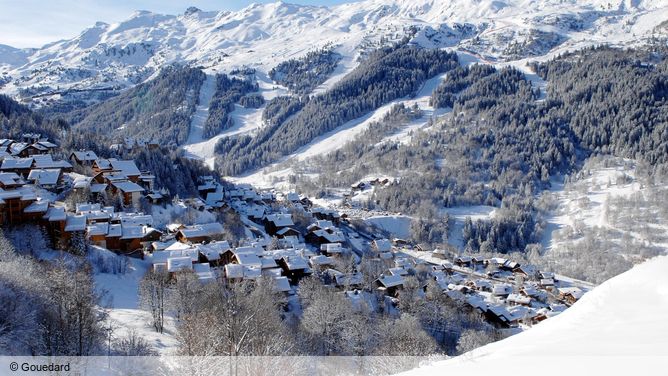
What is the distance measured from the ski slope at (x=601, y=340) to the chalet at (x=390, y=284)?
3607cm

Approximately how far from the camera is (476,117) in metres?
175

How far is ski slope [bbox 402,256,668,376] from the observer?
8.87 meters

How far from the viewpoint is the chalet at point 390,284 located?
5019 cm

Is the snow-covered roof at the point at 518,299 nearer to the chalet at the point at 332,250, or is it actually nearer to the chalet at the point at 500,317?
the chalet at the point at 500,317

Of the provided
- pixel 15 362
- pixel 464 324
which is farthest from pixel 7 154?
pixel 464 324

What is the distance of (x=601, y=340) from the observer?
1072 centimetres

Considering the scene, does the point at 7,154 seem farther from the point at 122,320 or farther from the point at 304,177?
the point at 304,177

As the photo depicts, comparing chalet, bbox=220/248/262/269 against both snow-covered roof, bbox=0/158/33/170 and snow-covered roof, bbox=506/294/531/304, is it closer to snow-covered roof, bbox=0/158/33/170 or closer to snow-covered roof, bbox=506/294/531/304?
snow-covered roof, bbox=0/158/33/170

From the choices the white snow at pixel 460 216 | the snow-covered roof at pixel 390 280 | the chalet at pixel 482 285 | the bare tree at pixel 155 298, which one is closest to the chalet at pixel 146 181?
the snow-covered roof at pixel 390 280

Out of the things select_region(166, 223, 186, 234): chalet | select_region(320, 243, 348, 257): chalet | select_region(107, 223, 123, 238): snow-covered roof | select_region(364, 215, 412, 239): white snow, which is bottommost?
select_region(364, 215, 412, 239): white snow

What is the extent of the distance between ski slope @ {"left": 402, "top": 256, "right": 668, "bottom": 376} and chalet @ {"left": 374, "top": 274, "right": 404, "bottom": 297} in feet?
118

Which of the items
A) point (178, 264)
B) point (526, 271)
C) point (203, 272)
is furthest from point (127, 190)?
point (526, 271)

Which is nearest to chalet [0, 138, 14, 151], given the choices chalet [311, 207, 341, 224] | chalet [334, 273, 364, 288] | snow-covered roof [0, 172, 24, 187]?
snow-covered roof [0, 172, 24, 187]

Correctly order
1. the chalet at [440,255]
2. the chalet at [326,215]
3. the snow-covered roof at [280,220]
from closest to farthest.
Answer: the snow-covered roof at [280,220] < the chalet at [440,255] < the chalet at [326,215]
